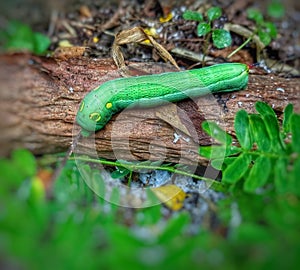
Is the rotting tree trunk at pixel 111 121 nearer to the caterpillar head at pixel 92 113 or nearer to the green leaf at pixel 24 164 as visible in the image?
the caterpillar head at pixel 92 113

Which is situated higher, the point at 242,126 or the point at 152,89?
the point at 152,89

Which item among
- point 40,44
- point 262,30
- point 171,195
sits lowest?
point 171,195

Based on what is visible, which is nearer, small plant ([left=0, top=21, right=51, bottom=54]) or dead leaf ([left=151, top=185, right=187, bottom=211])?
dead leaf ([left=151, top=185, right=187, bottom=211])

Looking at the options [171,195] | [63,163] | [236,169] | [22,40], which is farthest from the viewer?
[22,40]

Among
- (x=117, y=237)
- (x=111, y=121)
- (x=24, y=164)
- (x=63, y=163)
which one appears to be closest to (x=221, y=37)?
(x=111, y=121)

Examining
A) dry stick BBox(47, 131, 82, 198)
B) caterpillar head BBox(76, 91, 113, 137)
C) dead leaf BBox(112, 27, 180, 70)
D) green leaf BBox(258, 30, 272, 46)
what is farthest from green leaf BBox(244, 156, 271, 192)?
green leaf BBox(258, 30, 272, 46)

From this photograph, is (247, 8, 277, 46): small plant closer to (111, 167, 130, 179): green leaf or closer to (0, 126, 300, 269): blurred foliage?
(111, 167, 130, 179): green leaf

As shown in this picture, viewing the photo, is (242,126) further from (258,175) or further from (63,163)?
(63,163)

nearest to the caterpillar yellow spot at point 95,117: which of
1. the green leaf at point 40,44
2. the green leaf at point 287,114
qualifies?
the green leaf at point 40,44

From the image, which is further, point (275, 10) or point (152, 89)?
point (275, 10)
